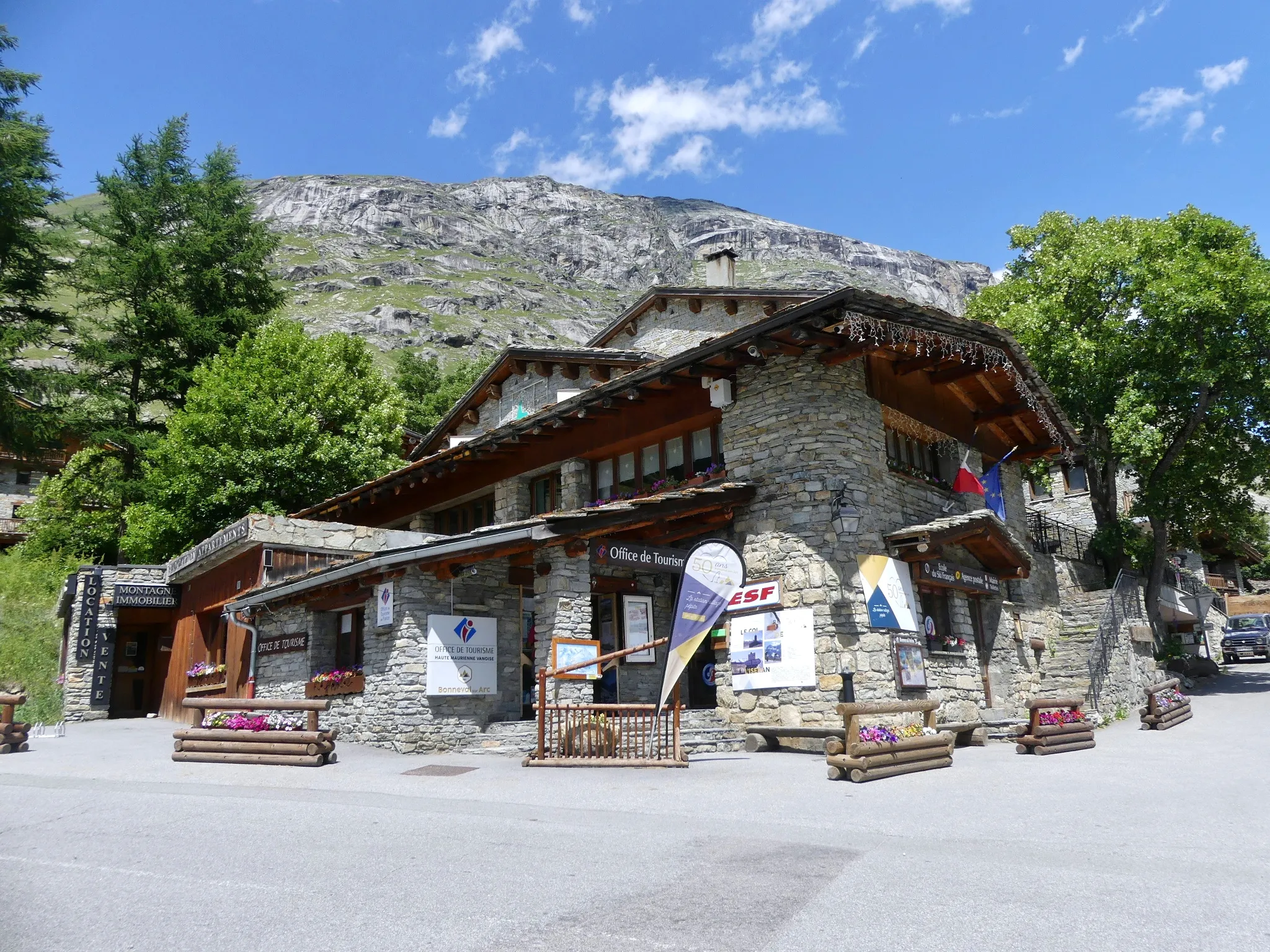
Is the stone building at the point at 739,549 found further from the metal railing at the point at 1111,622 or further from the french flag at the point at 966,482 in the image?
the metal railing at the point at 1111,622

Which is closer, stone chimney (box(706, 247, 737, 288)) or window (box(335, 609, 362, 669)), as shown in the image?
window (box(335, 609, 362, 669))

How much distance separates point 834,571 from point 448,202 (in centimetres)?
16288

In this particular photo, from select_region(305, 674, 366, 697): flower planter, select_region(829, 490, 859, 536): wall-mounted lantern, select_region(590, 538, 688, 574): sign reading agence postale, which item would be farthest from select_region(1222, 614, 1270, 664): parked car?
select_region(305, 674, 366, 697): flower planter

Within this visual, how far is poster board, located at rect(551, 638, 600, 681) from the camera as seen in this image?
12.1m

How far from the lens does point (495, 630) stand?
13719 mm

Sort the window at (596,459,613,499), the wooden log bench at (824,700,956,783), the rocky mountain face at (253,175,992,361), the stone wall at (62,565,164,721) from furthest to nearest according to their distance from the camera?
the rocky mountain face at (253,175,992,361)
the stone wall at (62,565,164,721)
the window at (596,459,613,499)
the wooden log bench at (824,700,956,783)

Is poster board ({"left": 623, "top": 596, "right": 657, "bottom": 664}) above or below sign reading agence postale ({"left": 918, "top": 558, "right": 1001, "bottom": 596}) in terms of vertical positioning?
below

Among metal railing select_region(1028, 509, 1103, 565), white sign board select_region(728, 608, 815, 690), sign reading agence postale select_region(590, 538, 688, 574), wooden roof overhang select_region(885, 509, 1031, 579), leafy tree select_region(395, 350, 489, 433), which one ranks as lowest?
white sign board select_region(728, 608, 815, 690)

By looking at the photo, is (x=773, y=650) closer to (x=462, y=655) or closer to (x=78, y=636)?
(x=462, y=655)

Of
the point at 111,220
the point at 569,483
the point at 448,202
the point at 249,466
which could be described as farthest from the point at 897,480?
the point at 448,202

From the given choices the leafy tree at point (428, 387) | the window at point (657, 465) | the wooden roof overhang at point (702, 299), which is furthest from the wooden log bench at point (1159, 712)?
the leafy tree at point (428, 387)

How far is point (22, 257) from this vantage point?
22906 mm

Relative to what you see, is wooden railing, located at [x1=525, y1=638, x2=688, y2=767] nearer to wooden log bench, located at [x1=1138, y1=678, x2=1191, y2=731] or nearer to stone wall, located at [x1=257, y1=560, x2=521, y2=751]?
stone wall, located at [x1=257, y1=560, x2=521, y2=751]

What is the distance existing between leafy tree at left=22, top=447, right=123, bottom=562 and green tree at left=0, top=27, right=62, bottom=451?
17.2 ft
